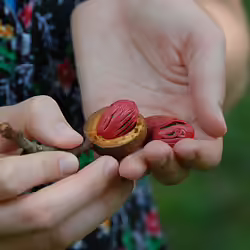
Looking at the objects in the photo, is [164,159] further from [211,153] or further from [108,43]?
[108,43]

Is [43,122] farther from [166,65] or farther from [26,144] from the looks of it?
[166,65]

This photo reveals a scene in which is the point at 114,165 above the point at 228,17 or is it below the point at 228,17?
below

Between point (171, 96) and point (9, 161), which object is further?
point (171, 96)

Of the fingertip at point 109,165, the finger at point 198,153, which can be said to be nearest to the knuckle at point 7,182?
the fingertip at point 109,165

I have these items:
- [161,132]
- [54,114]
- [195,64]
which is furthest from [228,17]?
[54,114]

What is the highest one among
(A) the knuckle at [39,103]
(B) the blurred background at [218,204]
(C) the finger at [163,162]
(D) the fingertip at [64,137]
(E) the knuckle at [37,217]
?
(A) the knuckle at [39,103]

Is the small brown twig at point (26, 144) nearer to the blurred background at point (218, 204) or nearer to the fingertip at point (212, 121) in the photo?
the fingertip at point (212, 121)
